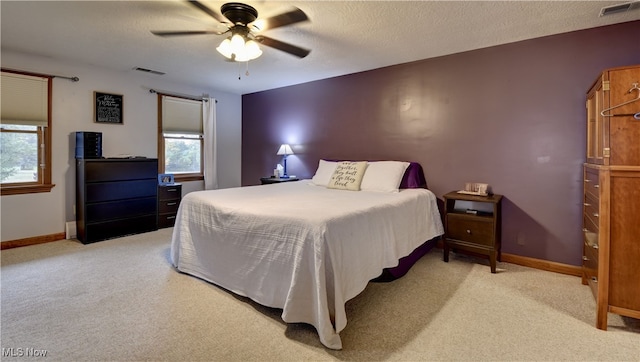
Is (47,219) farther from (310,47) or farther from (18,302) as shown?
(310,47)

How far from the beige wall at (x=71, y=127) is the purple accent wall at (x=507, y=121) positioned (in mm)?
2885

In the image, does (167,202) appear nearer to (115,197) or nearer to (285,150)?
(115,197)

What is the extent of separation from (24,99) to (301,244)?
400 centimetres

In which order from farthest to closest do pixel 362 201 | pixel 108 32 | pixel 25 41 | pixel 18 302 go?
1. pixel 25 41
2. pixel 108 32
3. pixel 362 201
4. pixel 18 302

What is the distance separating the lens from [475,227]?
3023mm

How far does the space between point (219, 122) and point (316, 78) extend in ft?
6.86

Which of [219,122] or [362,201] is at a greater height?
[219,122]

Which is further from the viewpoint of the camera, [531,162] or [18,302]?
[531,162]

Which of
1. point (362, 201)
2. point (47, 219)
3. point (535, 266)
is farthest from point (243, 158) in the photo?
point (535, 266)

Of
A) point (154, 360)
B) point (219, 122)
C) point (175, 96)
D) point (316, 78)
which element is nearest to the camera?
point (154, 360)

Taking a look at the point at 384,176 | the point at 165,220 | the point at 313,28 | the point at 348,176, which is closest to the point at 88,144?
the point at 165,220

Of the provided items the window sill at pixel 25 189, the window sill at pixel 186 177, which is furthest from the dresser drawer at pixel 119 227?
the window sill at pixel 186 177

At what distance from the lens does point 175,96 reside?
16.3ft
